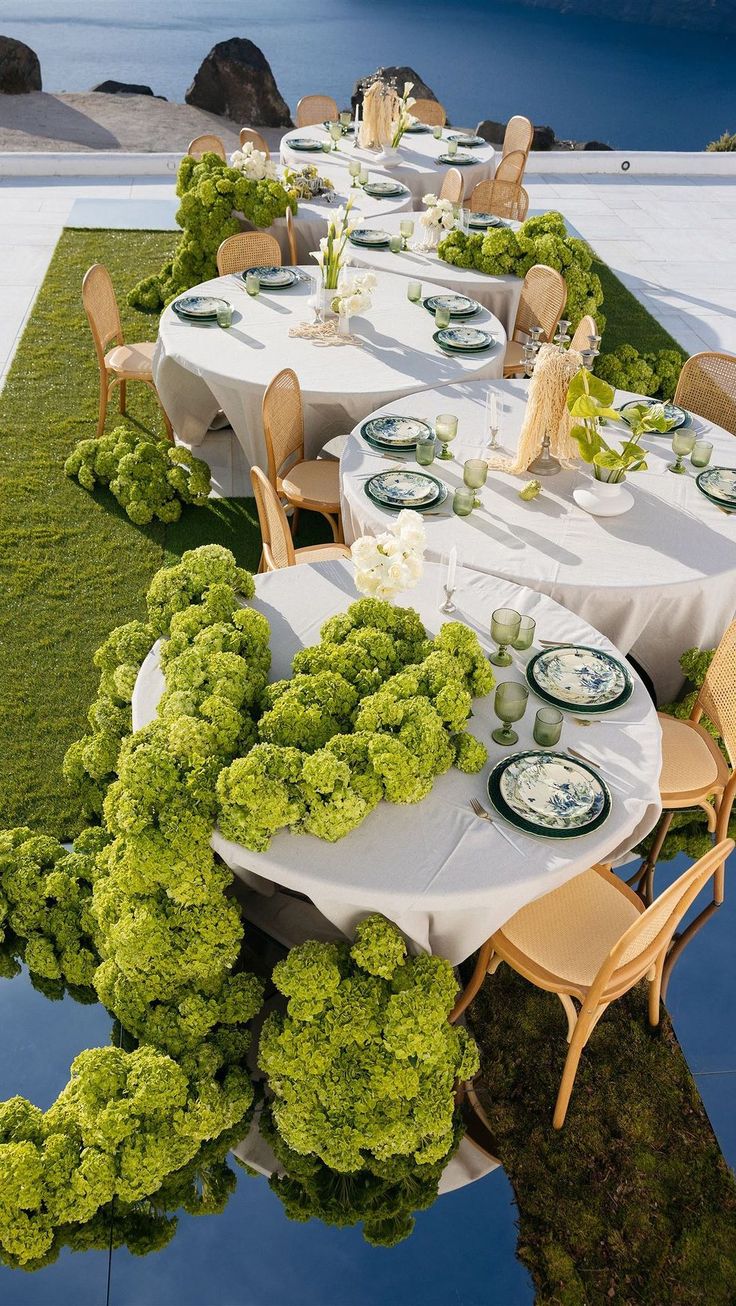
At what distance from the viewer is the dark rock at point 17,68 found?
1437 centimetres

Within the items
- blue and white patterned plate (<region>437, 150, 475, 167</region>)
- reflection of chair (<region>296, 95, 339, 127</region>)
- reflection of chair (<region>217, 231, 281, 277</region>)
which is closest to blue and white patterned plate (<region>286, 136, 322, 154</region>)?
blue and white patterned plate (<region>437, 150, 475, 167</region>)

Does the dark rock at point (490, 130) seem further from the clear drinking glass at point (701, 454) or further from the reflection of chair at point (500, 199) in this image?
the clear drinking glass at point (701, 454)

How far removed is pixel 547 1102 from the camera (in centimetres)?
316

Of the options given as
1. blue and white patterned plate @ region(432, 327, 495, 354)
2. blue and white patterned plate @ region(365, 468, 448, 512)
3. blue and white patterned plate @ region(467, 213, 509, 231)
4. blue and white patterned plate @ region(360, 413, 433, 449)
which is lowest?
blue and white patterned plate @ region(365, 468, 448, 512)

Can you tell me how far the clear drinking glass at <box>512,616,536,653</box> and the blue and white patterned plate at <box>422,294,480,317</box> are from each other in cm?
311

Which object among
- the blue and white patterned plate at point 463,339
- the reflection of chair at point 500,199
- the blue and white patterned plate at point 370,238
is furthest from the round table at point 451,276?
the reflection of chair at point 500,199

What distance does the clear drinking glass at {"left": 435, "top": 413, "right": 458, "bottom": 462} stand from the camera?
442 centimetres

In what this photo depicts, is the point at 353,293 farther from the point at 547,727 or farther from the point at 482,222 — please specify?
the point at 547,727

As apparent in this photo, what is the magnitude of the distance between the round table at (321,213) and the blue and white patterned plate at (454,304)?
152 centimetres

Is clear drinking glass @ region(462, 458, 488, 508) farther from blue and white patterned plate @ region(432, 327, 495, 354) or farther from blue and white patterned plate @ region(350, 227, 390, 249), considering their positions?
blue and white patterned plate @ region(350, 227, 390, 249)

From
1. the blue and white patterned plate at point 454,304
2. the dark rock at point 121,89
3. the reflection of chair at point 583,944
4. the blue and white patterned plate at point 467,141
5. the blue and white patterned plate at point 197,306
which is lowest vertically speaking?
the reflection of chair at point 583,944

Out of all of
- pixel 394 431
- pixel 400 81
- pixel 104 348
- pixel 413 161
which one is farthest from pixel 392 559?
pixel 400 81

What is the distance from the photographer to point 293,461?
5406 mm

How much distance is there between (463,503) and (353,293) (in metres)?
1.94
